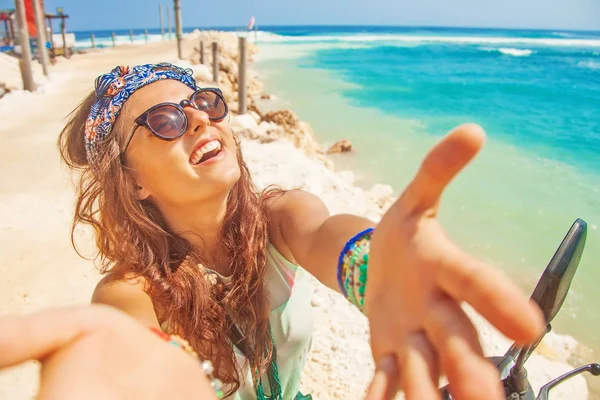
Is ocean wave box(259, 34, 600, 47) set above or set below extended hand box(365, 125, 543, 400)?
below

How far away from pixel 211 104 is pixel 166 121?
237mm

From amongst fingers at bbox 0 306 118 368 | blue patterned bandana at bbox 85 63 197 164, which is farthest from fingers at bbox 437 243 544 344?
blue patterned bandana at bbox 85 63 197 164

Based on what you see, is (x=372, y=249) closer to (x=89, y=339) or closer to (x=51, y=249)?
(x=89, y=339)

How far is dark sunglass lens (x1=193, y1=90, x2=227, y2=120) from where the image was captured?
156 cm

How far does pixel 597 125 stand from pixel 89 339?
14.4m

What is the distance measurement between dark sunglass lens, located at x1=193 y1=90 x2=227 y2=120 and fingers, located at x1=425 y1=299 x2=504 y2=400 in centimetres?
116

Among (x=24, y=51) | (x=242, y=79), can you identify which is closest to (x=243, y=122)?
(x=242, y=79)

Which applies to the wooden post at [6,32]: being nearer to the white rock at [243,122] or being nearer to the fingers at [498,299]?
the white rock at [243,122]

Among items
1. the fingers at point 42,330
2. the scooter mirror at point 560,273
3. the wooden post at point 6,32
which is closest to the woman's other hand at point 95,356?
the fingers at point 42,330

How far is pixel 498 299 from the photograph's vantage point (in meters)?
0.58

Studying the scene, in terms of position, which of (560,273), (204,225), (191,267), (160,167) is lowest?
(191,267)

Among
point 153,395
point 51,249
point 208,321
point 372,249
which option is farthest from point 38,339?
point 51,249

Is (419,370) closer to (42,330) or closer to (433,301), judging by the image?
(433,301)

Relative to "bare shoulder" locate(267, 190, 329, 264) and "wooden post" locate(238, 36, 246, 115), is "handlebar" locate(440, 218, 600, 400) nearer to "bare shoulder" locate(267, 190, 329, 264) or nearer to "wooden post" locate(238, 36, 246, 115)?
"bare shoulder" locate(267, 190, 329, 264)
